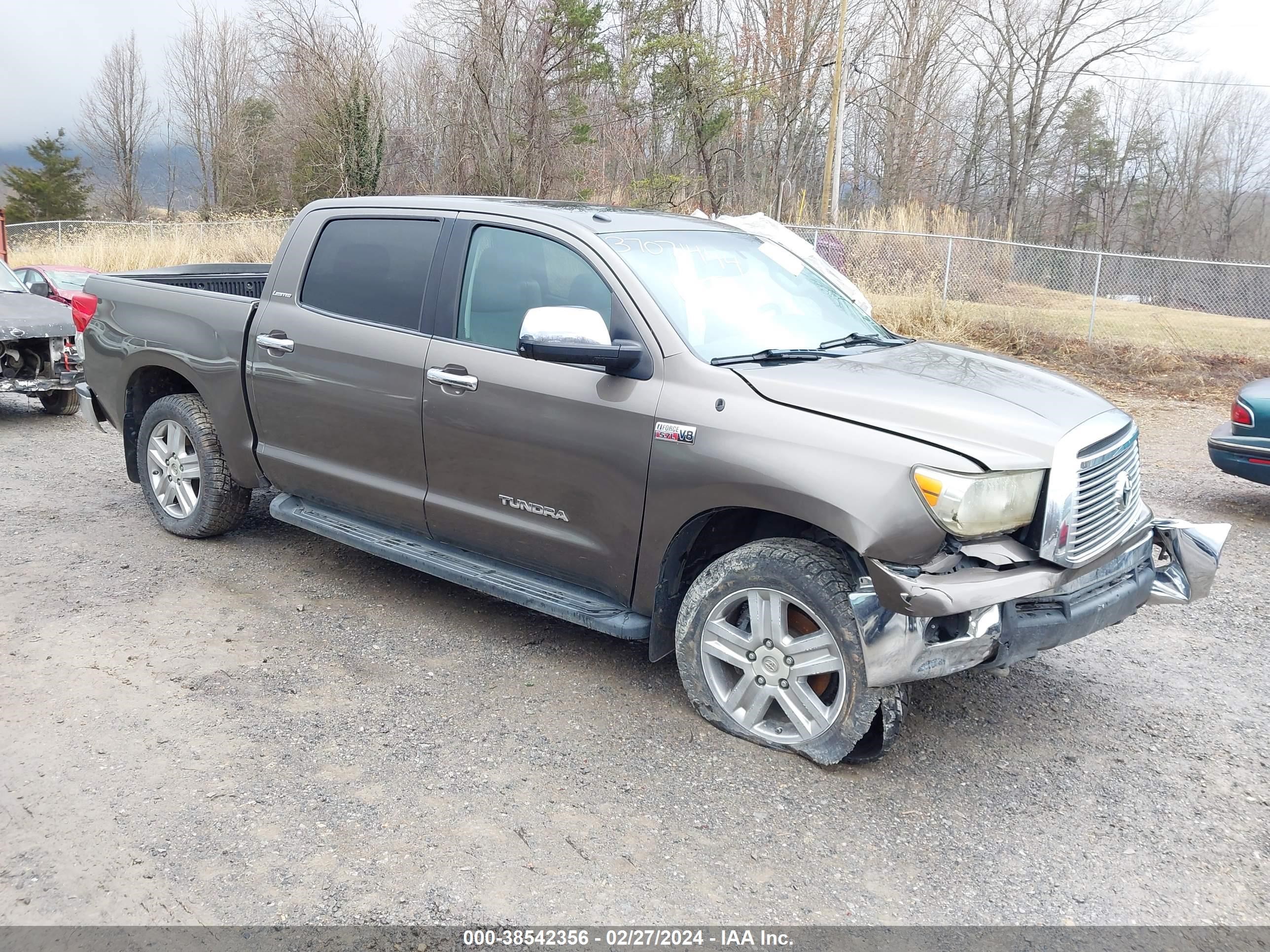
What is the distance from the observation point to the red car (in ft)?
45.3

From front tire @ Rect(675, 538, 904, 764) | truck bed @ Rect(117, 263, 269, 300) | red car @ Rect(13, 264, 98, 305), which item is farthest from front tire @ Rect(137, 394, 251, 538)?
red car @ Rect(13, 264, 98, 305)

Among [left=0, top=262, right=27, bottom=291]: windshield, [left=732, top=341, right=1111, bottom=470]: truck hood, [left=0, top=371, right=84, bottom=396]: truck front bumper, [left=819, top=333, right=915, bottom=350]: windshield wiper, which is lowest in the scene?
[left=0, top=371, right=84, bottom=396]: truck front bumper

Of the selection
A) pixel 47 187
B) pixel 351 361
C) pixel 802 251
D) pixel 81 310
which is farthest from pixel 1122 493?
pixel 47 187

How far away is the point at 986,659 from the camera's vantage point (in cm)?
345

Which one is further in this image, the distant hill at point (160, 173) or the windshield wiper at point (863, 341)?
the distant hill at point (160, 173)

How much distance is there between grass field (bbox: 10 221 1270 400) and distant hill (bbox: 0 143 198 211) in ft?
144

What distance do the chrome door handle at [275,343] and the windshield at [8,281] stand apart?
6.75 metres

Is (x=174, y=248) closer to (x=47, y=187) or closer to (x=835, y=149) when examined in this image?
(x=835, y=149)

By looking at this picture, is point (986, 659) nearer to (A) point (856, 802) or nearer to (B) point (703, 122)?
(A) point (856, 802)

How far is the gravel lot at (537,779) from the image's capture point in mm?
2982

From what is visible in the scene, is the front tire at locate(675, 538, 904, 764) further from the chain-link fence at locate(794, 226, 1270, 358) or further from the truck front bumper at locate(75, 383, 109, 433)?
the chain-link fence at locate(794, 226, 1270, 358)

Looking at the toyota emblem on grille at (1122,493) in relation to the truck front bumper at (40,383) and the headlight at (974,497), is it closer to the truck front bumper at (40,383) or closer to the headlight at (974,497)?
the headlight at (974,497)

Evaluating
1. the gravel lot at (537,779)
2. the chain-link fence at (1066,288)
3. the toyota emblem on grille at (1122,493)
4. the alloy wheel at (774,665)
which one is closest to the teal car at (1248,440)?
the gravel lot at (537,779)

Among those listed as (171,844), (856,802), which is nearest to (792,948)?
(856,802)
